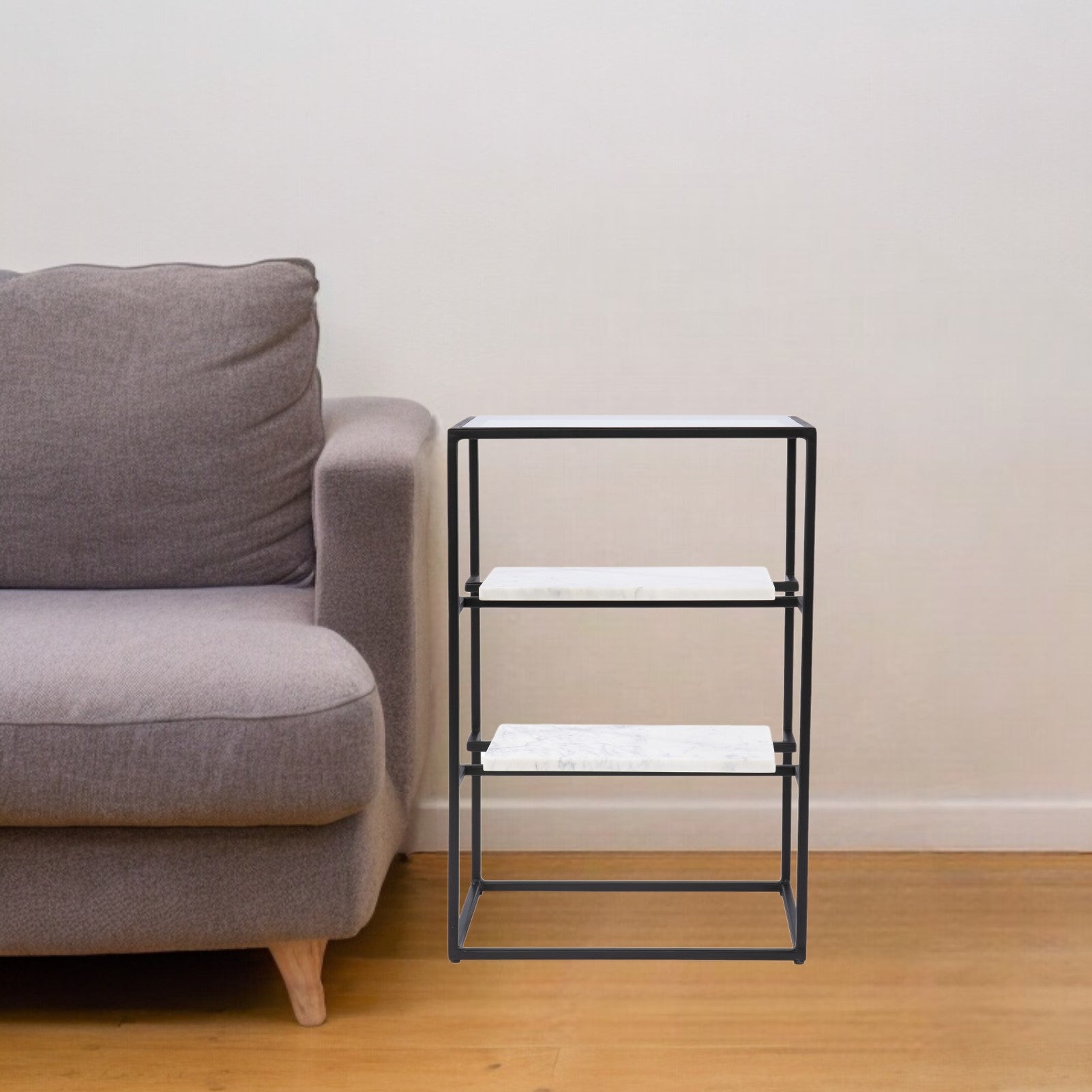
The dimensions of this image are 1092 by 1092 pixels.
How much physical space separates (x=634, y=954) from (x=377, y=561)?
1.89 ft

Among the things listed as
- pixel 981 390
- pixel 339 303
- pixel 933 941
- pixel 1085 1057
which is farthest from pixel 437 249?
pixel 1085 1057

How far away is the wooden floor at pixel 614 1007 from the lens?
1523 mm

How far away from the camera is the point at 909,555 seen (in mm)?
2297

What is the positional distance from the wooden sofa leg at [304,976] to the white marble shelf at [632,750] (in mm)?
317

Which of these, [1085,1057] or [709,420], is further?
[709,420]

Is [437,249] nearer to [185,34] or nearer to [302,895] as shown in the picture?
[185,34]

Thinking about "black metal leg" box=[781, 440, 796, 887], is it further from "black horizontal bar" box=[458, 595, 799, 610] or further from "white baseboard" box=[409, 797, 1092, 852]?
"white baseboard" box=[409, 797, 1092, 852]

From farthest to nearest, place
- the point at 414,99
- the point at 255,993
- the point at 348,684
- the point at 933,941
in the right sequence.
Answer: the point at 414,99 → the point at 933,941 → the point at 255,993 → the point at 348,684

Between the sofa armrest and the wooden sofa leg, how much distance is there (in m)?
0.27

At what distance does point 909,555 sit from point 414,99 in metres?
1.13

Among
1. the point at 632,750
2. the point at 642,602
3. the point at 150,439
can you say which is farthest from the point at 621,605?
the point at 150,439

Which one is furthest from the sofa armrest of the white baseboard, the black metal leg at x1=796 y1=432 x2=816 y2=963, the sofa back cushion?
the white baseboard

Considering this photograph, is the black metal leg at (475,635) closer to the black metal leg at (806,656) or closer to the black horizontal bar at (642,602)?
the black horizontal bar at (642,602)

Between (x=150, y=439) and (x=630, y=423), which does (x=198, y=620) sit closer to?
(x=150, y=439)
